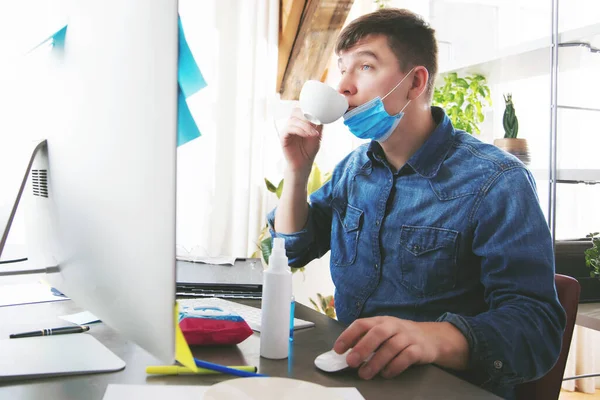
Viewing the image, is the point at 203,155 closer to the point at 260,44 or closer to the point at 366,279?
the point at 260,44

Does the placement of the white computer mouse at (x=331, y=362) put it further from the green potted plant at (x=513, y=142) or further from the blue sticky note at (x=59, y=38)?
the green potted plant at (x=513, y=142)

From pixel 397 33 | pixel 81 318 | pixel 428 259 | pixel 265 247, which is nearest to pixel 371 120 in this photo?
pixel 397 33

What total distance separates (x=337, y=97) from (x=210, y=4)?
1.83 m

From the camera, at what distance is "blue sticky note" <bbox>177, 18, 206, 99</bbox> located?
0.45 m

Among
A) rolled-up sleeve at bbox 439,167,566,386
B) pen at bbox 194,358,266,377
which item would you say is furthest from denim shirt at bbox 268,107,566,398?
pen at bbox 194,358,266,377

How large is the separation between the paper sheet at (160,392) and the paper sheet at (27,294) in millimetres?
526

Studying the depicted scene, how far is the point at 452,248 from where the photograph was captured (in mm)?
1108

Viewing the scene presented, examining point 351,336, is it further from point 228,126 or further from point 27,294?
point 228,126

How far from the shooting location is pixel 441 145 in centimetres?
123

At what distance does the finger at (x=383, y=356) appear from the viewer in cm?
69

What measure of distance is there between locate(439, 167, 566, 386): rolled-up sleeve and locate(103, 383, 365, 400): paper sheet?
299 millimetres

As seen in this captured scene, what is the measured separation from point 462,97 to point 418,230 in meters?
1.59

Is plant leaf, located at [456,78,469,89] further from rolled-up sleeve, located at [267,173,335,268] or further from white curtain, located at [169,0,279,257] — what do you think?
rolled-up sleeve, located at [267,173,335,268]

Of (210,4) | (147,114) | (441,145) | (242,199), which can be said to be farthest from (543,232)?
(210,4)
